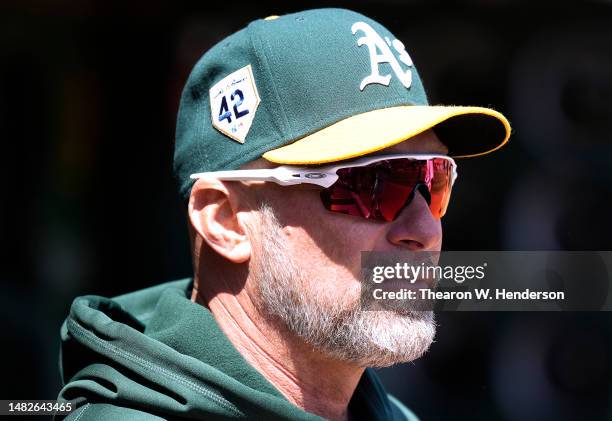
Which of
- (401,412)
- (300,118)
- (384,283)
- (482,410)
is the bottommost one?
(482,410)

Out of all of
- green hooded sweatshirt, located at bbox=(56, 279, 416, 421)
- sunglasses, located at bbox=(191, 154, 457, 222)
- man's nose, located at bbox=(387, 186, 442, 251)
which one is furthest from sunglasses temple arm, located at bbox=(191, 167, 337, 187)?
green hooded sweatshirt, located at bbox=(56, 279, 416, 421)

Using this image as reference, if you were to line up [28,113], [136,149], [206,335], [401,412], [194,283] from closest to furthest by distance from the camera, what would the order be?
[206,335] → [194,283] → [401,412] → [28,113] → [136,149]

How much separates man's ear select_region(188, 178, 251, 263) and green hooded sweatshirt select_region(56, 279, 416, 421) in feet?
0.51

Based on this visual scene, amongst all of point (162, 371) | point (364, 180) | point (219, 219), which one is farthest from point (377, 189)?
point (162, 371)

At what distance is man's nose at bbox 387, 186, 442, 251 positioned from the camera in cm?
203

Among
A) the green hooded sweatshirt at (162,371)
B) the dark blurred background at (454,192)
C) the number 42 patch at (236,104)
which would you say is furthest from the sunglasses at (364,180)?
the dark blurred background at (454,192)

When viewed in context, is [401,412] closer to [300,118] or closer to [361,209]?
[361,209]

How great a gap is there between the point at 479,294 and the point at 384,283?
44 centimetres

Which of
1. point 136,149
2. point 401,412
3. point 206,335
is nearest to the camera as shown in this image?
point 206,335

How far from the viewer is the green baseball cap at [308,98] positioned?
1974 millimetres

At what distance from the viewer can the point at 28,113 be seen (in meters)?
4.83

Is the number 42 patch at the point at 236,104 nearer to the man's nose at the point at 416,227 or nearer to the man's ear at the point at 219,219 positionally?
the man's ear at the point at 219,219

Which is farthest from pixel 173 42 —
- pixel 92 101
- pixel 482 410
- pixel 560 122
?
pixel 482 410
